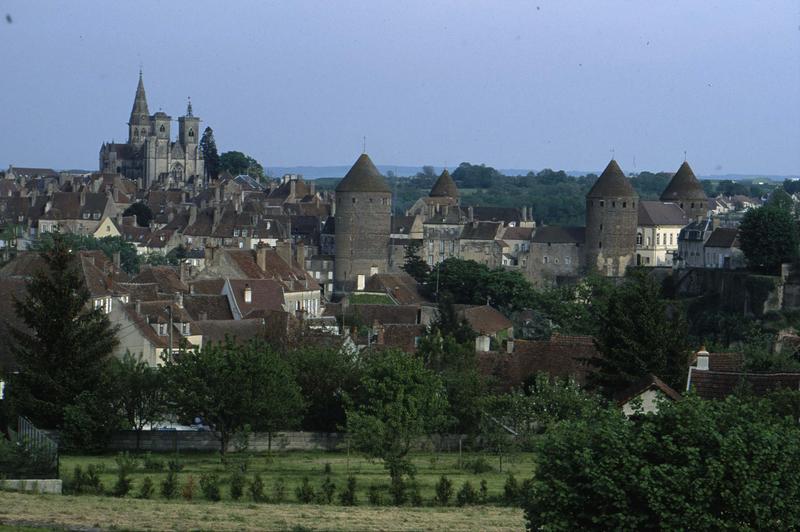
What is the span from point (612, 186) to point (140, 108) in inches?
3962

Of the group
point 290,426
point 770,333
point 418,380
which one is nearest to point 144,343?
point 290,426

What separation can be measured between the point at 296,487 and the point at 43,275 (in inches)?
459

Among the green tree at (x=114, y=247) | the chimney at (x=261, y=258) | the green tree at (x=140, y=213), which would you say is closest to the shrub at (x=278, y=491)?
the chimney at (x=261, y=258)

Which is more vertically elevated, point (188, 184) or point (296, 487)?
point (188, 184)

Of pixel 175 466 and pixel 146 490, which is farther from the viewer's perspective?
pixel 175 466

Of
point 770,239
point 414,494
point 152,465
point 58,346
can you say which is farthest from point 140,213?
point 414,494

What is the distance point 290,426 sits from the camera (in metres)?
33.6

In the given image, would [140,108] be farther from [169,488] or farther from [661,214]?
[169,488]

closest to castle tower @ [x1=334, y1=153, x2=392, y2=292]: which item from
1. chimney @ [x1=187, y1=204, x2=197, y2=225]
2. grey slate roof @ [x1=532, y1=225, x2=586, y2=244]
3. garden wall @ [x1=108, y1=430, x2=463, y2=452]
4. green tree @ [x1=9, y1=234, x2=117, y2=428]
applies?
grey slate roof @ [x1=532, y1=225, x2=586, y2=244]

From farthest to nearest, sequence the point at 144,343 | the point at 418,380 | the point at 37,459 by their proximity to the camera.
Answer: the point at 144,343
the point at 418,380
the point at 37,459

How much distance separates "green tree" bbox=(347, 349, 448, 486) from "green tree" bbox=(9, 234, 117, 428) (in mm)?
5532

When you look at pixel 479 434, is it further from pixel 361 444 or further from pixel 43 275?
pixel 43 275

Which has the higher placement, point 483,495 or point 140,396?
→ point 140,396

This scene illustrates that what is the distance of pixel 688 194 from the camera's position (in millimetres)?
98438
